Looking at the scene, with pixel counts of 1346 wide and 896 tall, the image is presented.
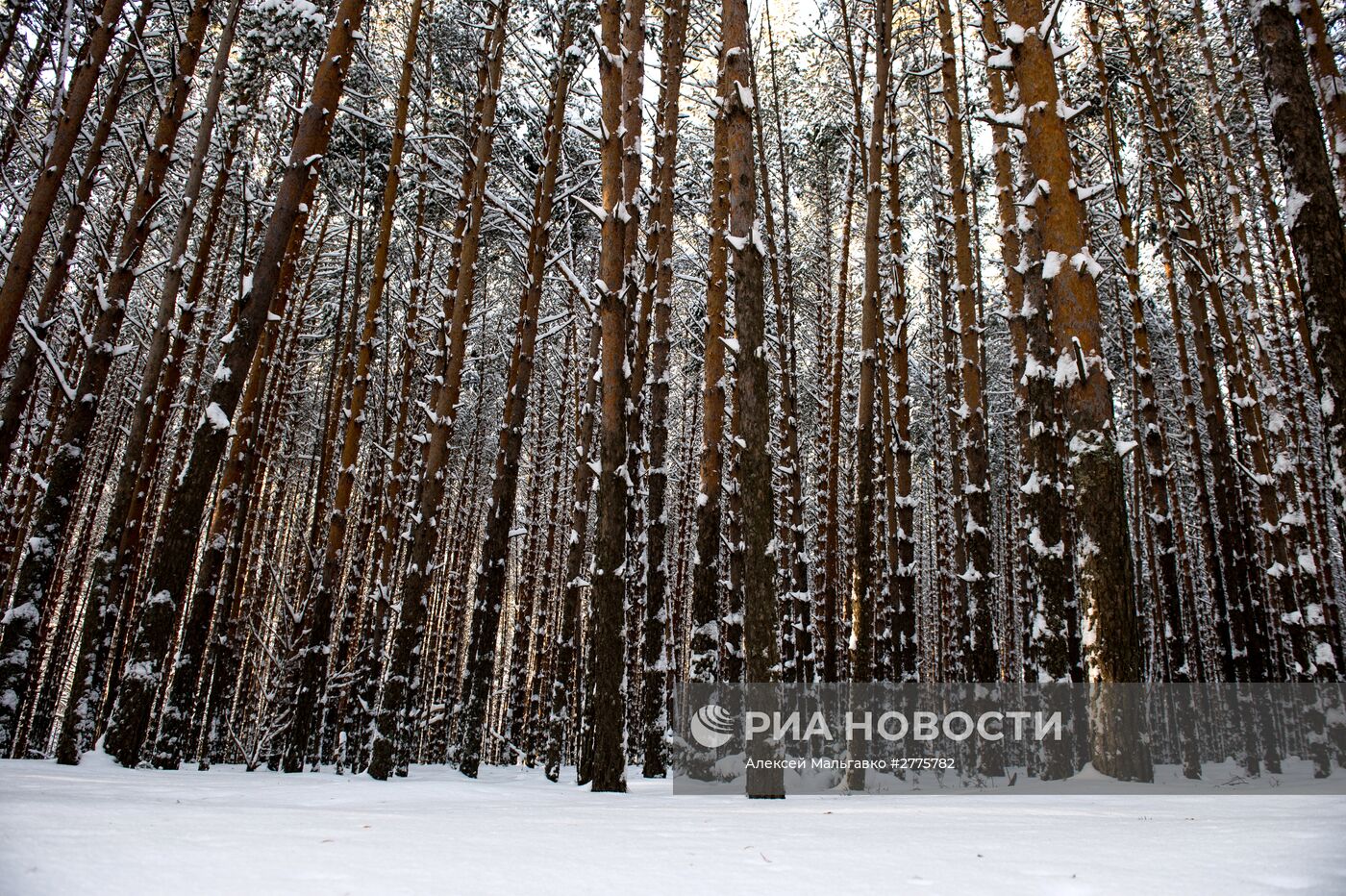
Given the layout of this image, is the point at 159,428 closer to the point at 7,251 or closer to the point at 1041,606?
the point at 7,251

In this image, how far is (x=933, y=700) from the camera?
16938 mm

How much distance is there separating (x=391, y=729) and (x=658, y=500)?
4.25 metres

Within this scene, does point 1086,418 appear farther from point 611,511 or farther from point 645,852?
point 645,852

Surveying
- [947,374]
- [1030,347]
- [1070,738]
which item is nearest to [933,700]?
[947,374]

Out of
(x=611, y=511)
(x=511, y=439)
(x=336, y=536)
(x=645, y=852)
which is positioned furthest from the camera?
(x=511, y=439)

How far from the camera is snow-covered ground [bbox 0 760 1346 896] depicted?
1.69 metres

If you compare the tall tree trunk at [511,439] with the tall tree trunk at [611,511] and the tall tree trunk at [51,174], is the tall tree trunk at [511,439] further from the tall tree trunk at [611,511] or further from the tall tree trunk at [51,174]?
the tall tree trunk at [51,174]

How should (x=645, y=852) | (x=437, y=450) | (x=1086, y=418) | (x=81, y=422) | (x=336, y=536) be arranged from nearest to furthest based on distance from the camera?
(x=645, y=852) → (x=1086, y=418) → (x=81, y=422) → (x=336, y=536) → (x=437, y=450)

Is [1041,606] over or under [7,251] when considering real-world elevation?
under

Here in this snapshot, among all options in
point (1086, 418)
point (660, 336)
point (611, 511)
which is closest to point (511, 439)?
point (660, 336)

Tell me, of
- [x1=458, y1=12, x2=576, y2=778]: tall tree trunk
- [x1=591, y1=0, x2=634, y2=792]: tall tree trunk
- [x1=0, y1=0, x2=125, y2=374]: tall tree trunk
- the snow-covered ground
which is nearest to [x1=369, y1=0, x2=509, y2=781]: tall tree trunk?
[x1=458, y1=12, x2=576, y2=778]: tall tree trunk

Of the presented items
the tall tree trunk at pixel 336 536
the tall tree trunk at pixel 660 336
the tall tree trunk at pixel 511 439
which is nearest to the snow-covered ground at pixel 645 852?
the tall tree trunk at pixel 336 536

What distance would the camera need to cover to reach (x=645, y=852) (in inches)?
87.5

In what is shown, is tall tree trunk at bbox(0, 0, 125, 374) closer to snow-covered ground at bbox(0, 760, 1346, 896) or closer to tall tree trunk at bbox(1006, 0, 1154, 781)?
snow-covered ground at bbox(0, 760, 1346, 896)
